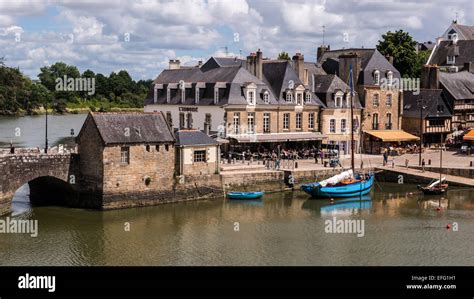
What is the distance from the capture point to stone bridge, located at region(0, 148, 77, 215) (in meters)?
35.1

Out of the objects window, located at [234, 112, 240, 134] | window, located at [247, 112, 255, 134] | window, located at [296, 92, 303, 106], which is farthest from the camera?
window, located at [296, 92, 303, 106]

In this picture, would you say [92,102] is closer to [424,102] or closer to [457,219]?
[424,102]

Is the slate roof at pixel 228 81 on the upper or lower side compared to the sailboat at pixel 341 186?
upper

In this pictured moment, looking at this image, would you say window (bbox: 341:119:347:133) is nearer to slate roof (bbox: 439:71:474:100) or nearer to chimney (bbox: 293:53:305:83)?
chimney (bbox: 293:53:305:83)

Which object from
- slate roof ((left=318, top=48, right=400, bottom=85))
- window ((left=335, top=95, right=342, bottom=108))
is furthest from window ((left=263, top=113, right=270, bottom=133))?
slate roof ((left=318, top=48, right=400, bottom=85))

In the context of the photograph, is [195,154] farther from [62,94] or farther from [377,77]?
[62,94]

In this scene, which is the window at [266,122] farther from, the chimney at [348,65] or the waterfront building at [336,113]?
the chimney at [348,65]

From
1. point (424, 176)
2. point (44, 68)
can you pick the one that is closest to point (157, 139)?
point (424, 176)

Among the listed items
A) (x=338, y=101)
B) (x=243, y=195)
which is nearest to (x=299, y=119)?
(x=338, y=101)

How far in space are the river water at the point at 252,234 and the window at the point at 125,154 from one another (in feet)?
8.61

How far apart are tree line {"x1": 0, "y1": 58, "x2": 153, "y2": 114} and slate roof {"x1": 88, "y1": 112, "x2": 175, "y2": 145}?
7785 cm

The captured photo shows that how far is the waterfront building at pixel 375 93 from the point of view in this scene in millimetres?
55906

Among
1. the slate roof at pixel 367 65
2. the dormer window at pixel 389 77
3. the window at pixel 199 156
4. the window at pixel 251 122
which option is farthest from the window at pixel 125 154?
the dormer window at pixel 389 77

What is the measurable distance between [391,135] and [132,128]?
25.2 m
